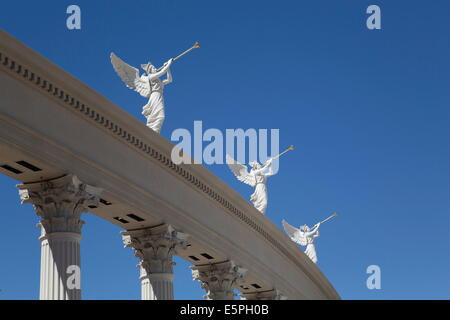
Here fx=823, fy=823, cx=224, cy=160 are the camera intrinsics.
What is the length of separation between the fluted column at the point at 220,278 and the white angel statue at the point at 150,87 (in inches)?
381

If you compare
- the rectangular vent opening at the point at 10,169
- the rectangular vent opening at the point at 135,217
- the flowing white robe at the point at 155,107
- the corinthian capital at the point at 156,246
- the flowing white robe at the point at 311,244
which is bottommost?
the corinthian capital at the point at 156,246

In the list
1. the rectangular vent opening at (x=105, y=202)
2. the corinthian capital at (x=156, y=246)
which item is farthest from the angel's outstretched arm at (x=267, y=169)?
the rectangular vent opening at (x=105, y=202)

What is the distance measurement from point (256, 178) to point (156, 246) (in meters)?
15.5

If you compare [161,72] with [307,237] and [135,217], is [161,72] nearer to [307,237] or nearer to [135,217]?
[135,217]

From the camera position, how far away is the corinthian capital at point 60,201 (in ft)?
99.9

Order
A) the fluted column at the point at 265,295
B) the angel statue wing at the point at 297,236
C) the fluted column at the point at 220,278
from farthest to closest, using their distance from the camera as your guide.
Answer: the angel statue wing at the point at 297,236
the fluted column at the point at 265,295
the fluted column at the point at 220,278

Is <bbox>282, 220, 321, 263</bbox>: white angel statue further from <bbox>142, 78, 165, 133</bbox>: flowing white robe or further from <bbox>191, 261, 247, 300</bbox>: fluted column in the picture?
<bbox>142, 78, 165, 133</bbox>: flowing white robe

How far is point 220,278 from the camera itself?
43.2 meters

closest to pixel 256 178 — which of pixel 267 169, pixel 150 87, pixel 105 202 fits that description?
pixel 267 169

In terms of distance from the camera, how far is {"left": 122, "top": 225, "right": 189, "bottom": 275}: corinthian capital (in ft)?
121

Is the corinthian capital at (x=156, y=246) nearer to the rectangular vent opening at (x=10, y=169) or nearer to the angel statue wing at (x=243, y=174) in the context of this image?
the rectangular vent opening at (x=10, y=169)

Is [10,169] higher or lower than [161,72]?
lower
